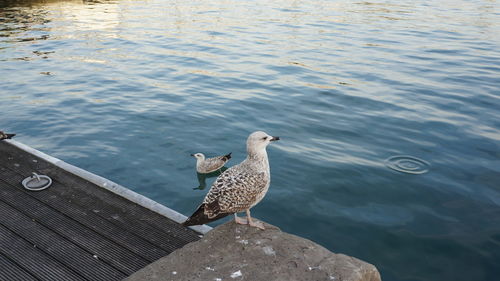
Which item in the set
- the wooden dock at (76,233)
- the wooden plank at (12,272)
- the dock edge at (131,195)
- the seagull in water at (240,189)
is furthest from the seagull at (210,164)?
the wooden plank at (12,272)

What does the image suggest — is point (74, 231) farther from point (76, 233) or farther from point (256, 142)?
point (256, 142)

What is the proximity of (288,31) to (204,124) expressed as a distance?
618 inches

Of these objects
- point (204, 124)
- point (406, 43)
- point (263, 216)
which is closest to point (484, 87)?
point (406, 43)

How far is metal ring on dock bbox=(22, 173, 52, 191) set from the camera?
800 centimetres

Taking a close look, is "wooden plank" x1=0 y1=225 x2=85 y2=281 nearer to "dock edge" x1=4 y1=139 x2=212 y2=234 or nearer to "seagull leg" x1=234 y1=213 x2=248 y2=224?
"dock edge" x1=4 y1=139 x2=212 y2=234

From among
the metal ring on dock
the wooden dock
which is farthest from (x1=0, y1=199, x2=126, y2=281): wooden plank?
the metal ring on dock

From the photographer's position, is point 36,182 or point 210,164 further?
point 210,164

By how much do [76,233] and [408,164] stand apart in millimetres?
8009

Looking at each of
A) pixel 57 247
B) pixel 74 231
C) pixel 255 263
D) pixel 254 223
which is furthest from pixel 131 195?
pixel 255 263

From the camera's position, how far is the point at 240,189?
18.6ft

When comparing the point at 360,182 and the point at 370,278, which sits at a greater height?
the point at 370,278

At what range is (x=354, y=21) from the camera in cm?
3061

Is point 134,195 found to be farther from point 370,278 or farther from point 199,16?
point 199,16

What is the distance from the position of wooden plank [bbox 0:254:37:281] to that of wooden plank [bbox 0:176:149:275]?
821mm
